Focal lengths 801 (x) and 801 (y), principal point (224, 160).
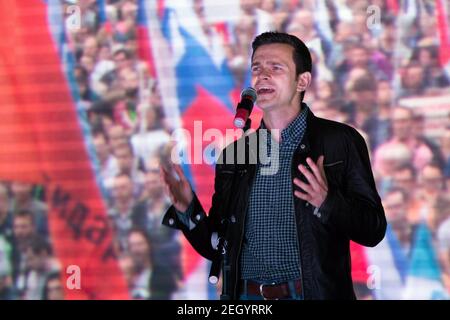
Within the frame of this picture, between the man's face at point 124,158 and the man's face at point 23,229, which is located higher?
the man's face at point 124,158

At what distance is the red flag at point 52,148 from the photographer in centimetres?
493

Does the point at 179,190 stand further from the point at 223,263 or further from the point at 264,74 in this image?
the point at 264,74

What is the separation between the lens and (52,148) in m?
5.10

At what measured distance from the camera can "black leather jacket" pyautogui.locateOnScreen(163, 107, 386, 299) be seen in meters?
2.44

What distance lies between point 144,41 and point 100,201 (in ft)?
3.37

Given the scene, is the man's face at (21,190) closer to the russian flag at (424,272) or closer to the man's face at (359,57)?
the man's face at (359,57)

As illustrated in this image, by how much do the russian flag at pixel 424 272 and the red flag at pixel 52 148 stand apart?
170 centimetres

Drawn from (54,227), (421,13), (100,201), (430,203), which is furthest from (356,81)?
(54,227)

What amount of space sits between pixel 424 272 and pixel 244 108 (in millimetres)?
2362

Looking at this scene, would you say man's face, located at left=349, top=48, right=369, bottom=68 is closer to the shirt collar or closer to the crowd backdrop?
the crowd backdrop

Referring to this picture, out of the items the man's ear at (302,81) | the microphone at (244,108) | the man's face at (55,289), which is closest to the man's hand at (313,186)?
the microphone at (244,108)

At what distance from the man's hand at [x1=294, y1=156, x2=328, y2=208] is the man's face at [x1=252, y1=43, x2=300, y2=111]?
0.38 metres

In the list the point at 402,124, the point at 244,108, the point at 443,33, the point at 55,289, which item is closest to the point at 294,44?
the point at 244,108

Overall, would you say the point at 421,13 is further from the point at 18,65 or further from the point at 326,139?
the point at 18,65
